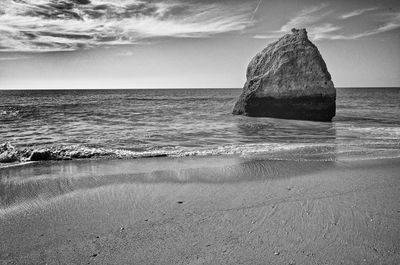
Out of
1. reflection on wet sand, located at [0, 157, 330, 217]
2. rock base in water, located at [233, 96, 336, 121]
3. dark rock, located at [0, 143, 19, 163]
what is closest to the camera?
reflection on wet sand, located at [0, 157, 330, 217]

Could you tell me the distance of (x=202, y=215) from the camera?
3438 mm

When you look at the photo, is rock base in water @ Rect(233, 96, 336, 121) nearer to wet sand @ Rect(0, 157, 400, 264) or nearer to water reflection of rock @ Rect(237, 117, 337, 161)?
water reflection of rock @ Rect(237, 117, 337, 161)

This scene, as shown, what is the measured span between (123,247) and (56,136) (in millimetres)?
8230

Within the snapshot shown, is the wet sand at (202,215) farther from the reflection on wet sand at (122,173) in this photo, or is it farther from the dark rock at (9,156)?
the dark rock at (9,156)

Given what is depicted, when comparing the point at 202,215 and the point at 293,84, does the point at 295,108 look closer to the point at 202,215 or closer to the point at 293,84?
the point at 293,84

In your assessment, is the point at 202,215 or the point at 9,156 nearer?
the point at 202,215

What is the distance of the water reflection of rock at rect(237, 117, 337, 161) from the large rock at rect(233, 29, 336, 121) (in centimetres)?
232

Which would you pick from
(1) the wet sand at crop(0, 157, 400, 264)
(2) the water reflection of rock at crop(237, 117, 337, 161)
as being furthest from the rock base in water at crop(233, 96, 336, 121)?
(1) the wet sand at crop(0, 157, 400, 264)

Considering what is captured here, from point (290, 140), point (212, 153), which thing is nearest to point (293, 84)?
point (290, 140)

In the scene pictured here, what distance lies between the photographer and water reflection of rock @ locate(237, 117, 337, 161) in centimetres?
682

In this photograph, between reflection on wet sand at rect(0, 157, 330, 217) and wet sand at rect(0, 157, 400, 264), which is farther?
reflection on wet sand at rect(0, 157, 330, 217)

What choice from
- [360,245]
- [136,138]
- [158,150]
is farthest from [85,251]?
[136,138]

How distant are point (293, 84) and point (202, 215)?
12.1 m

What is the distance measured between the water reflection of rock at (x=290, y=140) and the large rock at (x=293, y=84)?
2.32 metres
